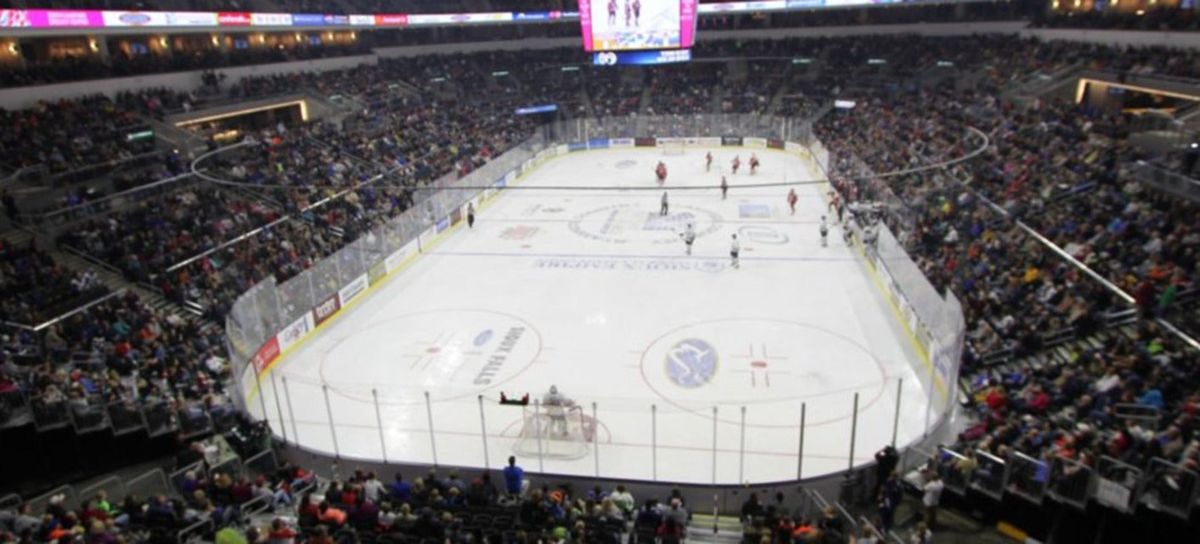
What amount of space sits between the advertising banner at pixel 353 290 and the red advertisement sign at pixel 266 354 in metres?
3.29

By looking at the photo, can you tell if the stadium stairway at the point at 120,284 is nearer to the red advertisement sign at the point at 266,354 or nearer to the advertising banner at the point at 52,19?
the red advertisement sign at the point at 266,354

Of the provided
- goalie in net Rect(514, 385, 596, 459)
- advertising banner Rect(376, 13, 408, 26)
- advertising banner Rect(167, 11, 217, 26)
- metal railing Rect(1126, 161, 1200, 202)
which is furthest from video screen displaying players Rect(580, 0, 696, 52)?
goalie in net Rect(514, 385, 596, 459)

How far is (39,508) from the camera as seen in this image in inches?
472

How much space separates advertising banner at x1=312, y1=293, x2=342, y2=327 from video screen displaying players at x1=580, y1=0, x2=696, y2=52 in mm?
20753

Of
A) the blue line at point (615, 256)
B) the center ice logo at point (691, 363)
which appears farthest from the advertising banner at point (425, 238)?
the center ice logo at point (691, 363)

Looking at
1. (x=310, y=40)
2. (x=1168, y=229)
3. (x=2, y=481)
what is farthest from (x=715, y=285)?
(x=310, y=40)

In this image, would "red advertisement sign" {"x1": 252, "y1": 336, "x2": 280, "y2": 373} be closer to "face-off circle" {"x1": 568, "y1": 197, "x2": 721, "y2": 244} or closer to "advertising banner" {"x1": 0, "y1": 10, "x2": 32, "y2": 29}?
"face-off circle" {"x1": 568, "y1": 197, "x2": 721, "y2": 244}

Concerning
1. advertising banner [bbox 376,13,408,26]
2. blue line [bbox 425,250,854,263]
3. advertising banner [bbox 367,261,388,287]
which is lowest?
blue line [bbox 425,250,854,263]

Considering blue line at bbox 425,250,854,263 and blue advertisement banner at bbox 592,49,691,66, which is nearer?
blue line at bbox 425,250,854,263

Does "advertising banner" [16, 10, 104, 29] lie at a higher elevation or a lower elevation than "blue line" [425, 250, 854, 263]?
higher

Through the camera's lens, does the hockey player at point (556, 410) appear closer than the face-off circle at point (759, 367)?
Yes

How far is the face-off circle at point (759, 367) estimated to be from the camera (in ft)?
47.9

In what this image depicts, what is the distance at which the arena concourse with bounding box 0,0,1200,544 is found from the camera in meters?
10.3

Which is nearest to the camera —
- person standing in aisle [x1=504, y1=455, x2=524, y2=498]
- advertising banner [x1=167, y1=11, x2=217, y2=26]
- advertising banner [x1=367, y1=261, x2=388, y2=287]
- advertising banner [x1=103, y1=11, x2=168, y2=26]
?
person standing in aisle [x1=504, y1=455, x2=524, y2=498]
